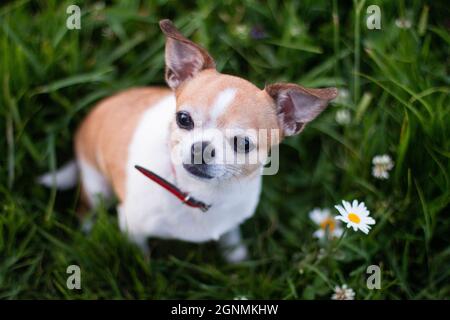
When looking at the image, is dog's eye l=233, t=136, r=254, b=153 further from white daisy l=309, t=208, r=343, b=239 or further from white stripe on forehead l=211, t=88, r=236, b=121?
white daisy l=309, t=208, r=343, b=239

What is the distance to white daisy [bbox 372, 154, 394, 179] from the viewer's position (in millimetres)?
3115

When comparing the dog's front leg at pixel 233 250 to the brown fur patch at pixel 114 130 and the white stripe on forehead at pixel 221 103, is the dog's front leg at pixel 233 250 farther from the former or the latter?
the white stripe on forehead at pixel 221 103

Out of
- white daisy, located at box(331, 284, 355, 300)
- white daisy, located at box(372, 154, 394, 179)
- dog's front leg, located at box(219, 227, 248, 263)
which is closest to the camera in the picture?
white daisy, located at box(331, 284, 355, 300)

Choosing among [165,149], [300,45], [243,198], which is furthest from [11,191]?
[300,45]

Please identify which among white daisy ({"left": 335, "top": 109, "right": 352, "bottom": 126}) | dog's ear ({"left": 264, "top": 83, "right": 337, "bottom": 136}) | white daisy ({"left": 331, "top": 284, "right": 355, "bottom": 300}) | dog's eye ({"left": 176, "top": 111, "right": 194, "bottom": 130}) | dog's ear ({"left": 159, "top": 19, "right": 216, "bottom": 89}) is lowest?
white daisy ({"left": 331, "top": 284, "right": 355, "bottom": 300})

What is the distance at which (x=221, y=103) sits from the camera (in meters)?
2.25

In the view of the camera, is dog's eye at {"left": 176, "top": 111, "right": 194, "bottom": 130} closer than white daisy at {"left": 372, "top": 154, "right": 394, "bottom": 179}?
Yes

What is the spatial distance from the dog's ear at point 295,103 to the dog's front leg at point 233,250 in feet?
3.24

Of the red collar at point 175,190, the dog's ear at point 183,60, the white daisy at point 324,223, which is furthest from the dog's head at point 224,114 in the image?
the white daisy at point 324,223

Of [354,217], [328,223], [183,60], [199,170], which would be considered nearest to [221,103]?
[199,170]

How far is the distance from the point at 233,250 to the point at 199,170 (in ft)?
3.64

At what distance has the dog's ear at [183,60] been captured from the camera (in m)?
2.47

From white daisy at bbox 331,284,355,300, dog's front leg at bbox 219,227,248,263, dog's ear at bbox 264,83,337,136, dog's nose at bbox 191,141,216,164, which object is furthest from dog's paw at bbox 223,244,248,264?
dog's nose at bbox 191,141,216,164

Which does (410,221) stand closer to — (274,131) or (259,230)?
(259,230)
